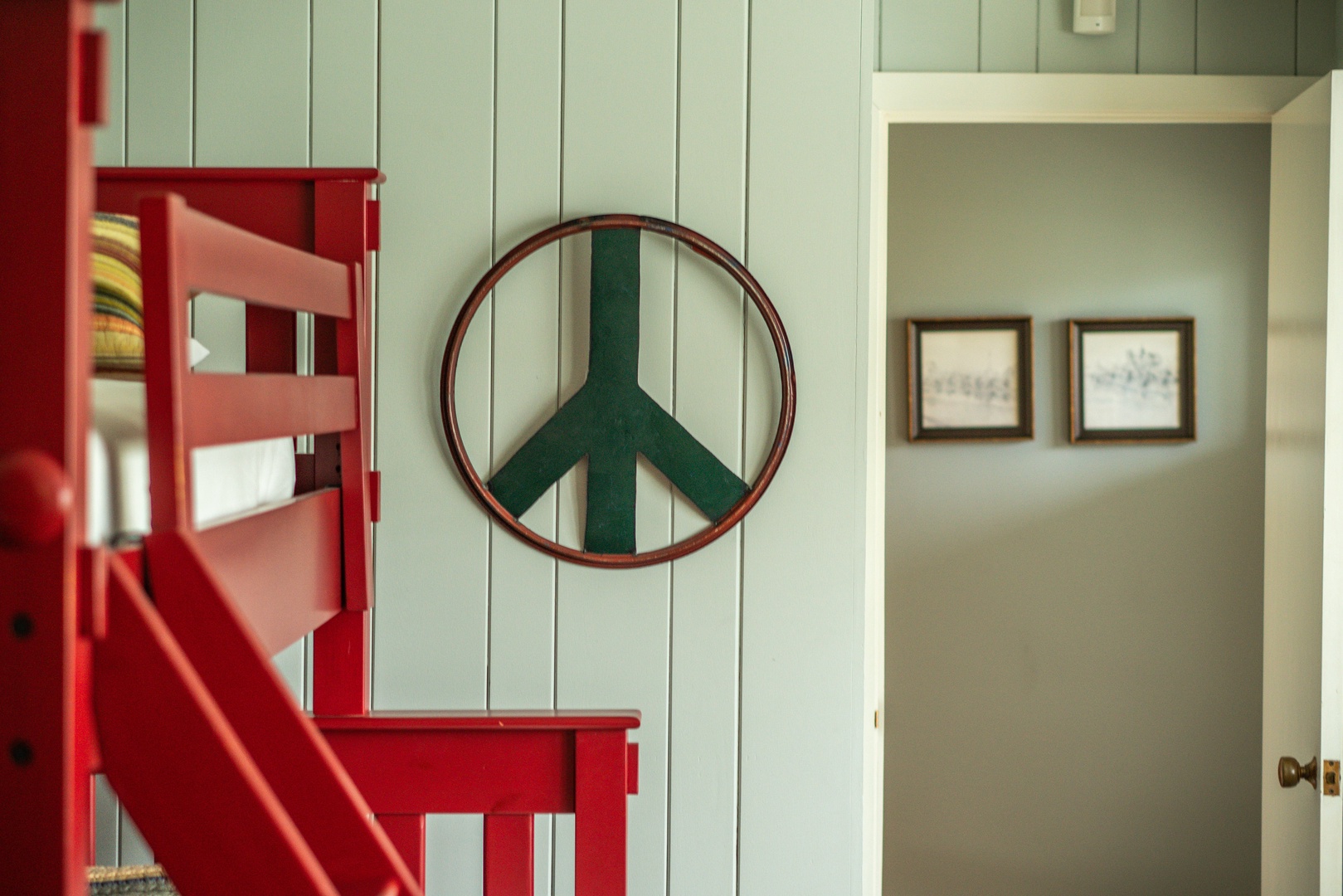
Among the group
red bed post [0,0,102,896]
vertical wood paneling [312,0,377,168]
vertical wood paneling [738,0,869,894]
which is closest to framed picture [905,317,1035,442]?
vertical wood paneling [738,0,869,894]

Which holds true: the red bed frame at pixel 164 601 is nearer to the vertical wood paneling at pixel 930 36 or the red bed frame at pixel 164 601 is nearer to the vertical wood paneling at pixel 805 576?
the vertical wood paneling at pixel 805 576

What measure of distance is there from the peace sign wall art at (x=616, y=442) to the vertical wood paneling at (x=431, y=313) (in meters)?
0.05

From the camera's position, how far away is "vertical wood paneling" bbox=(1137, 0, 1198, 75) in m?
1.96

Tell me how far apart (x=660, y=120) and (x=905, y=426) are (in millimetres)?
Result: 1630

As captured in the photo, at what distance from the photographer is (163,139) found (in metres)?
1.74

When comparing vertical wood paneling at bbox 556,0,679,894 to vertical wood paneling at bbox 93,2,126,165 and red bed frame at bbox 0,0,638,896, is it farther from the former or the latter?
vertical wood paneling at bbox 93,2,126,165

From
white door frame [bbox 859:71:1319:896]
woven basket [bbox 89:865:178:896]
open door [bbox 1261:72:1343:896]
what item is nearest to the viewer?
woven basket [bbox 89:865:178:896]

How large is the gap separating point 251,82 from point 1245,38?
1.77m

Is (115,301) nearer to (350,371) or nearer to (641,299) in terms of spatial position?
(350,371)

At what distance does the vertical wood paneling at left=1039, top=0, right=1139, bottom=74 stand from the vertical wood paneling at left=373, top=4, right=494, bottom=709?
3.35 feet

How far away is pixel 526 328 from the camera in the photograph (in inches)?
68.7

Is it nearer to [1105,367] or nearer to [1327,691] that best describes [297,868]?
[1327,691]

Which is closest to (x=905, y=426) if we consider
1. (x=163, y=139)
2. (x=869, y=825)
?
(x=869, y=825)

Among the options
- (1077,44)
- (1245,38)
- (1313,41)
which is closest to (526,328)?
(1077,44)
